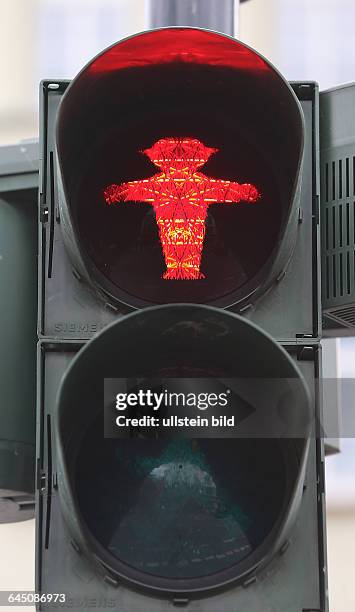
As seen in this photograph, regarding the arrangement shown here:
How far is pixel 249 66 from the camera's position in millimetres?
3732

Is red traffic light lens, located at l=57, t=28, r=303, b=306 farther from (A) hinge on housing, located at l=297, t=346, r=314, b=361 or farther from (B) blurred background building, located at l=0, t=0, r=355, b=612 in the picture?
(B) blurred background building, located at l=0, t=0, r=355, b=612

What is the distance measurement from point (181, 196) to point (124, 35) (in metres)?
7.62

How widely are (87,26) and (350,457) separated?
3486 millimetres

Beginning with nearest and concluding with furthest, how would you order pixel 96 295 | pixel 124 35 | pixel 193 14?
pixel 96 295 < pixel 193 14 < pixel 124 35

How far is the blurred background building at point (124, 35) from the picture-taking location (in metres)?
10.5

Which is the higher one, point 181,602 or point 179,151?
point 179,151

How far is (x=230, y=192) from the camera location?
375 centimetres

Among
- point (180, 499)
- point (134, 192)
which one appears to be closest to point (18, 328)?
point (134, 192)

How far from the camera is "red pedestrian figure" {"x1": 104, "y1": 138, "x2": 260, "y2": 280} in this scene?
12.2ft

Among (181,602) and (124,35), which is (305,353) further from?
(124,35)

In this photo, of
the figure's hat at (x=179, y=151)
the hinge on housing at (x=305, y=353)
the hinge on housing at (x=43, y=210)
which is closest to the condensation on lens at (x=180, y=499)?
the hinge on housing at (x=305, y=353)

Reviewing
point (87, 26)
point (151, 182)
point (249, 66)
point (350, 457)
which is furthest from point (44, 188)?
point (87, 26)

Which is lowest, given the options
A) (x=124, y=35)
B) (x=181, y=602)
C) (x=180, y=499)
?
(x=181, y=602)

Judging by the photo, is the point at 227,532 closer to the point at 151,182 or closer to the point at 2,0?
the point at 151,182
